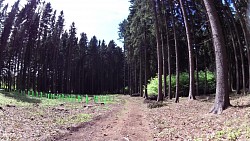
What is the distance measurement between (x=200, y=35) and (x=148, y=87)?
31.4 feet

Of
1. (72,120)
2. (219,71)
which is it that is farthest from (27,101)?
(219,71)

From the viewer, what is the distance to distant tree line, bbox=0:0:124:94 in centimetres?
4612

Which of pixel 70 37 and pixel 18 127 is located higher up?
pixel 70 37

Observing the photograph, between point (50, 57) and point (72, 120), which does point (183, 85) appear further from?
point (50, 57)

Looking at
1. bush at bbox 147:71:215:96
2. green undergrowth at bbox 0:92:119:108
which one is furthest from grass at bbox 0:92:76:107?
bush at bbox 147:71:215:96

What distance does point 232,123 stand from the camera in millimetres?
7480

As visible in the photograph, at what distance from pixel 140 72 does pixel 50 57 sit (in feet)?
97.7

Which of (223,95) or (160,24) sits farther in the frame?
(160,24)

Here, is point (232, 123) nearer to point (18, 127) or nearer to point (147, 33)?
point (18, 127)

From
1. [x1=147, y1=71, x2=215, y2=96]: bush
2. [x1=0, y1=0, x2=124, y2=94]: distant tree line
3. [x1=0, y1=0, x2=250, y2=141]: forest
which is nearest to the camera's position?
[x1=0, y1=0, x2=250, y2=141]: forest

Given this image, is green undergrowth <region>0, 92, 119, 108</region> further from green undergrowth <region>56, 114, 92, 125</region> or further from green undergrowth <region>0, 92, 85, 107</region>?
green undergrowth <region>56, 114, 92, 125</region>

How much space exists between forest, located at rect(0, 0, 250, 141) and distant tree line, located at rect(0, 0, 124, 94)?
9.4 inches

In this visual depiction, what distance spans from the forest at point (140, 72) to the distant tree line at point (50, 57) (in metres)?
0.24

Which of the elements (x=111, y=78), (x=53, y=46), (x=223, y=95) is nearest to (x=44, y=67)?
(x=53, y=46)
